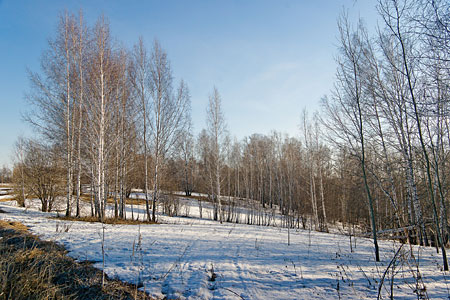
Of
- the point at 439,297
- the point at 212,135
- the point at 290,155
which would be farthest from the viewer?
the point at 290,155

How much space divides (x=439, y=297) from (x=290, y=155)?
24798 millimetres

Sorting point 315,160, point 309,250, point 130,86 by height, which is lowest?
point 309,250

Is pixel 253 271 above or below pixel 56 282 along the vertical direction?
below

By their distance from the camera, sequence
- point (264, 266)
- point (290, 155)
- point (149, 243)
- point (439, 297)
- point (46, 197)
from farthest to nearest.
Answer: point (290, 155) → point (46, 197) → point (149, 243) → point (264, 266) → point (439, 297)

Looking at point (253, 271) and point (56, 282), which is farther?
point (253, 271)

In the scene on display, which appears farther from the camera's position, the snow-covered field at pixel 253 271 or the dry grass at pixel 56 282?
the snow-covered field at pixel 253 271

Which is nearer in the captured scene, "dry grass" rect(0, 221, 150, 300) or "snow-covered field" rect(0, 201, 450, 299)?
"dry grass" rect(0, 221, 150, 300)

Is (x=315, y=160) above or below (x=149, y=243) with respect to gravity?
above

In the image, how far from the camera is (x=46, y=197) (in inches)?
616

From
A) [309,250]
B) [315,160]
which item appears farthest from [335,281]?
[315,160]

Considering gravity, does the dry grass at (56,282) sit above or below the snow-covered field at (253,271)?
above

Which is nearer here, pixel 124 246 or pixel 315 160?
pixel 124 246

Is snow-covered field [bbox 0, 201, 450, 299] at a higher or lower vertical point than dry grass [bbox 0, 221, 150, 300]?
lower

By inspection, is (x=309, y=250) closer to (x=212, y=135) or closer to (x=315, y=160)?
(x=212, y=135)
